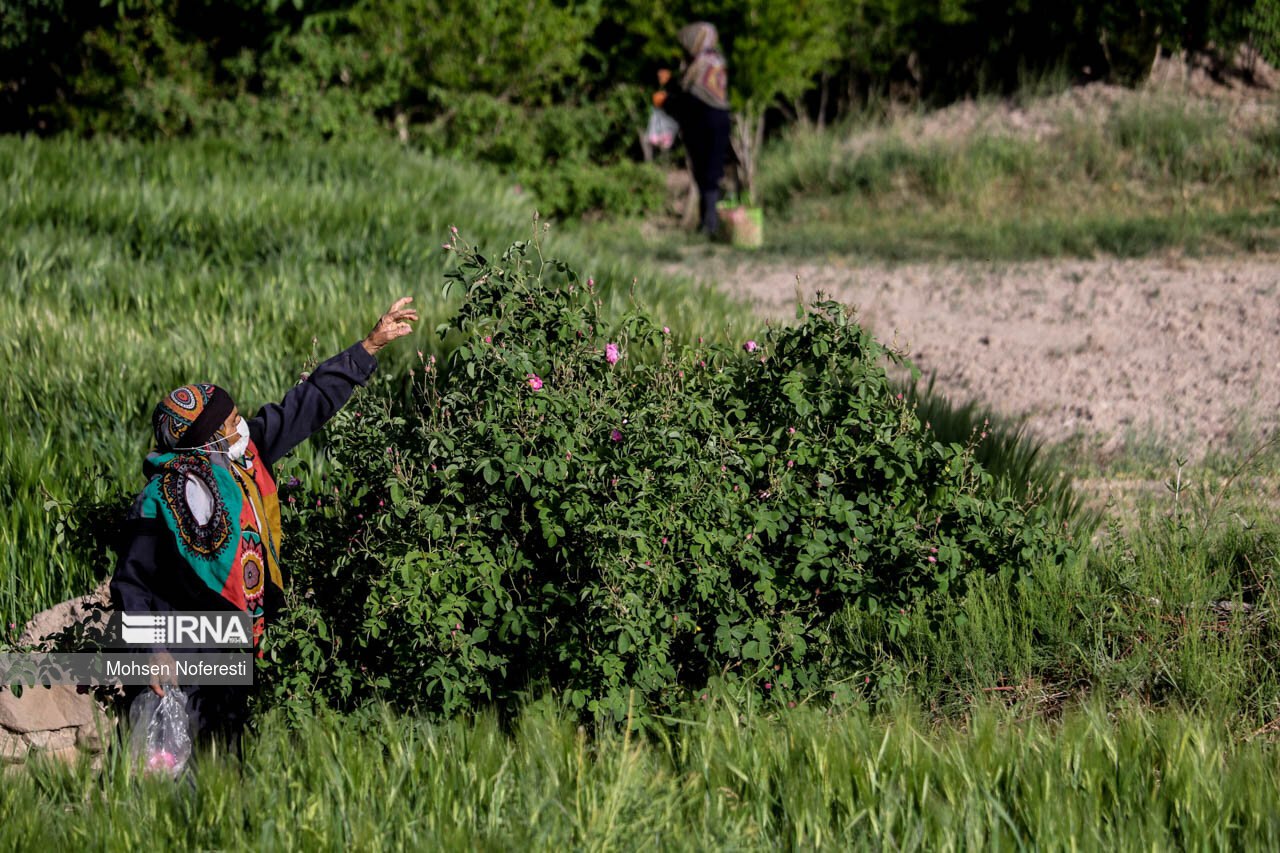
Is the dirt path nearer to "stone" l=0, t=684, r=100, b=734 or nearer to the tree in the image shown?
the tree

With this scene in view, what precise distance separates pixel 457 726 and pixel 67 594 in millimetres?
2172

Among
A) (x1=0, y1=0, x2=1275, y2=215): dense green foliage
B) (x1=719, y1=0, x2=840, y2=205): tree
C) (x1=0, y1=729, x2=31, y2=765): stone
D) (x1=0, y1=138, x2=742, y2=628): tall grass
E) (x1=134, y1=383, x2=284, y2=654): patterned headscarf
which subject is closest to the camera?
(x1=134, y1=383, x2=284, y2=654): patterned headscarf

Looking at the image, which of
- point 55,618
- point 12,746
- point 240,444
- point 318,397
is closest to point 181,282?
point 55,618

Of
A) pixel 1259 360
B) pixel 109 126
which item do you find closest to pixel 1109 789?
pixel 1259 360

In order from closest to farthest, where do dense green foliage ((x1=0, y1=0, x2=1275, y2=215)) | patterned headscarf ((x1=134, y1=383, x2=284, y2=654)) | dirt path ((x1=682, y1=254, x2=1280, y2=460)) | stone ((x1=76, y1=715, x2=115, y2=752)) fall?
patterned headscarf ((x1=134, y1=383, x2=284, y2=654)), stone ((x1=76, y1=715, x2=115, y2=752)), dirt path ((x1=682, y1=254, x2=1280, y2=460)), dense green foliage ((x1=0, y1=0, x2=1275, y2=215))

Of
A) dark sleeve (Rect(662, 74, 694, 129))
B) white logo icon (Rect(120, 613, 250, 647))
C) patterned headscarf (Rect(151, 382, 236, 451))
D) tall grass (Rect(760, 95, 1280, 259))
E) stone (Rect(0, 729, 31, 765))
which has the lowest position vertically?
stone (Rect(0, 729, 31, 765))

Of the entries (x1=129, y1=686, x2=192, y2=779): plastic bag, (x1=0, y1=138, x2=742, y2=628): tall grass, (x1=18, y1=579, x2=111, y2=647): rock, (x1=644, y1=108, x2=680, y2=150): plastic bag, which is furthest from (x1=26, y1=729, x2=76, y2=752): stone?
(x1=644, y1=108, x2=680, y2=150): plastic bag

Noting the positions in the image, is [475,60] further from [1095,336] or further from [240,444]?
[240,444]

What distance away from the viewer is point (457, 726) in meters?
3.57

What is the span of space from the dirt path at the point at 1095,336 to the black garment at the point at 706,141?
202 cm

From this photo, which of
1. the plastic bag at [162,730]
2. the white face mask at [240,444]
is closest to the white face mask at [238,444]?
the white face mask at [240,444]

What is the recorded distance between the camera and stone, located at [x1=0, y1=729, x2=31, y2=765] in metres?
4.33

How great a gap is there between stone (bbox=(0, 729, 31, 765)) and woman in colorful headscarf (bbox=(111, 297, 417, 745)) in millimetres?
690

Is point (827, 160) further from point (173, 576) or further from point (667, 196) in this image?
point (173, 576)
